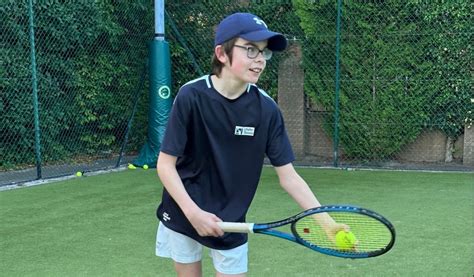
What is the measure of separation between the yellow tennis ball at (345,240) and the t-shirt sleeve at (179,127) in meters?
0.68

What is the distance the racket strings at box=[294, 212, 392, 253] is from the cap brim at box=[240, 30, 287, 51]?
0.66 m

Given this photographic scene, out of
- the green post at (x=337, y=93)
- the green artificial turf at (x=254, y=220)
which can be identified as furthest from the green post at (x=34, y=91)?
the green post at (x=337, y=93)

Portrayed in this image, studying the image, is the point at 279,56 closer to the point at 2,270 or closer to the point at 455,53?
the point at 455,53

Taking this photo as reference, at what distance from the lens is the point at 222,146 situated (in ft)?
8.16

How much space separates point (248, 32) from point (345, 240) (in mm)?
861

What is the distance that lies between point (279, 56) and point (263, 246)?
4.92m

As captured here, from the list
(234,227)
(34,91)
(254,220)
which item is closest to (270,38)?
(234,227)

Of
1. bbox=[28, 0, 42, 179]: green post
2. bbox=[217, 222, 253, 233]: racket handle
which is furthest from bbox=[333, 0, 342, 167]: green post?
bbox=[217, 222, 253, 233]: racket handle

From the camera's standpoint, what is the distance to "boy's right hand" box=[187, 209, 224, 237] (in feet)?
7.58

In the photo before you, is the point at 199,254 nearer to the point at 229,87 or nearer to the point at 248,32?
the point at 229,87

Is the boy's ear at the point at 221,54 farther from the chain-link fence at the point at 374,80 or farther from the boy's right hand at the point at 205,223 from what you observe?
the chain-link fence at the point at 374,80

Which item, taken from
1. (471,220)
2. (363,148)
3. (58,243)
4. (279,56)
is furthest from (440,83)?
(58,243)

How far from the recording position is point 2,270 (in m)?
4.12

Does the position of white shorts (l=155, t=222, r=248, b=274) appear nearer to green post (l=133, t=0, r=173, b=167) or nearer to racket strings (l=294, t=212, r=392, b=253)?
racket strings (l=294, t=212, r=392, b=253)
